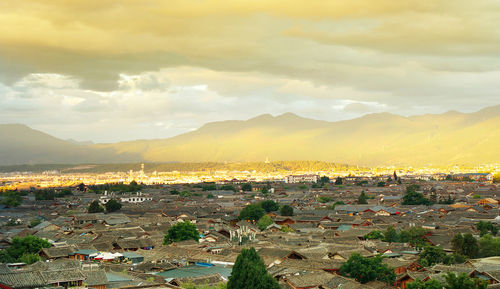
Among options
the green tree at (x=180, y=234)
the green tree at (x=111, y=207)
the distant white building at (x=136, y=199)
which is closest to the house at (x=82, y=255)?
the green tree at (x=180, y=234)

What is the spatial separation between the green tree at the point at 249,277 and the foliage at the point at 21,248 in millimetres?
13975

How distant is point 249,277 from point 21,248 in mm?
16380

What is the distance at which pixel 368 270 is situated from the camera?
26.2 m

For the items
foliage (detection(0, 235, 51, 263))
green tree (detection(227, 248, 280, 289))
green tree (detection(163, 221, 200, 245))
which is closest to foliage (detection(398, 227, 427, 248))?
green tree (detection(163, 221, 200, 245))

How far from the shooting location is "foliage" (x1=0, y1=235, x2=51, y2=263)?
32.1 m

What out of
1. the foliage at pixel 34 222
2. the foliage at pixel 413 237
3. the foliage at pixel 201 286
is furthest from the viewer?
the foliage at pixel 34 222

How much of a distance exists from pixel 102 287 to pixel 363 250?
15009mm

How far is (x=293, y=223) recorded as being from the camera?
175ft

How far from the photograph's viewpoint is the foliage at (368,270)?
26297 millimetres

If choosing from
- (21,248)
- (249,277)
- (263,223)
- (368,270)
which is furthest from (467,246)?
(21,248)

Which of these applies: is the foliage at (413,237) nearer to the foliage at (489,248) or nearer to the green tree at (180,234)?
the foliage at (489,248)

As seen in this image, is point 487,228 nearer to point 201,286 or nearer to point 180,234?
point 180,234

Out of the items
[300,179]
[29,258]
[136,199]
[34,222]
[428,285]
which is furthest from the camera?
[300,179]

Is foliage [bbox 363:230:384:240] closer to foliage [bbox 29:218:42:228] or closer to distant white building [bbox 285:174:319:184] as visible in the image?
foliage [bbox 29:218:42:228]
